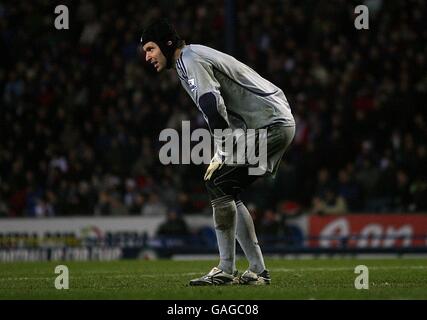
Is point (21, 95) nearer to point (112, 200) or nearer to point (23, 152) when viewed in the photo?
point (23, 152)

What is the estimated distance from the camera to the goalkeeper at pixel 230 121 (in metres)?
9.09

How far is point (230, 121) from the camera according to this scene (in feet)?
30.3

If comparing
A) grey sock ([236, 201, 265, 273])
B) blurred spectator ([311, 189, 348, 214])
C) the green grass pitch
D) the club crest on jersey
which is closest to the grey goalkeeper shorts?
grey sock ([236, 201, 265, 273])

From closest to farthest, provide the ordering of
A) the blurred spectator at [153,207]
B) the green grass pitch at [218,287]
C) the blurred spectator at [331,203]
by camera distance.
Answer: the green grass pitch at [218,287] → the blurred spectator at [331,203] → the blurred spectator at [153,207]

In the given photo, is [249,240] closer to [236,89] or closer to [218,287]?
[218,287]

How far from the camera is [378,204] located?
1955cm

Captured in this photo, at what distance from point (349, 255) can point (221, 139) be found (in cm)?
1037

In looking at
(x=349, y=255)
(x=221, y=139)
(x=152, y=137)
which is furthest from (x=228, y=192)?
(x=152, y=137)

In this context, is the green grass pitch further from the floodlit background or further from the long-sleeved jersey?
the floodlit background

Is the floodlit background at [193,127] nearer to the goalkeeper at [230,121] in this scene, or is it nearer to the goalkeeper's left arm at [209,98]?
the goalkeeper at [230,121]

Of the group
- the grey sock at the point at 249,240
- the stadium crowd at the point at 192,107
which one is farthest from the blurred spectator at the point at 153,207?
the grey sock at the point at 249,240

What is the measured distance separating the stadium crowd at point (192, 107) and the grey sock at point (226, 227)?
10.4m

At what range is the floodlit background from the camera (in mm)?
19750

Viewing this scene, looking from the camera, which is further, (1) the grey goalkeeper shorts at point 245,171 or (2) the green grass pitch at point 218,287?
(1) the grey goalkeeper shorts at point 245,171
